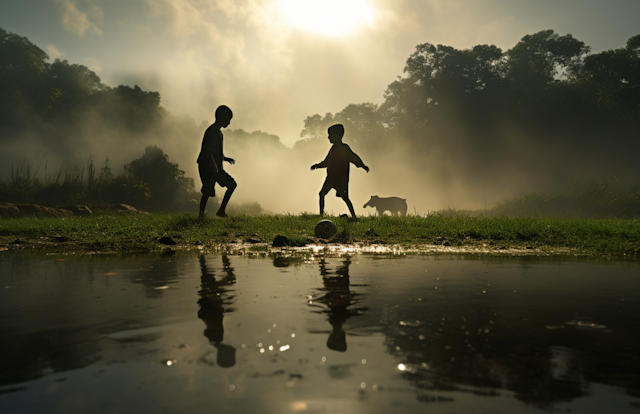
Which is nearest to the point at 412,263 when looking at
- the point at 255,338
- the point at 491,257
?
the point at 491,257

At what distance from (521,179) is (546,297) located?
38035 mm

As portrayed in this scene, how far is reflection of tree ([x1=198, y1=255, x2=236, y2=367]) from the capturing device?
232 cm

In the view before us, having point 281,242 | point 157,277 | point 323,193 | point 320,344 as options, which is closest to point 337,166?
point 323,193

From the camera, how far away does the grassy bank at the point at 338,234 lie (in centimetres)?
835

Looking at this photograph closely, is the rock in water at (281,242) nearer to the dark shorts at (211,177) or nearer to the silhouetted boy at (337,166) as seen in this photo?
the dark shorts at (211,177)

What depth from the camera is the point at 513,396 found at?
1.82 m

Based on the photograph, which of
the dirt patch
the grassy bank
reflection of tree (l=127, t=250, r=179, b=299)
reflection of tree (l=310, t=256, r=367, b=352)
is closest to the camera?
reflection of tree (l=310, t=256, r=367, b=352)

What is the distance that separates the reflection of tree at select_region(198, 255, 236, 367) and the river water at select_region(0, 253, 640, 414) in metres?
0.02

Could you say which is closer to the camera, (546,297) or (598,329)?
(598,329)

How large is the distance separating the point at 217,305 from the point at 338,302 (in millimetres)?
942

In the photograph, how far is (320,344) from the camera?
246 cm

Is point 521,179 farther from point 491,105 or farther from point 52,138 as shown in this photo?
point 52,138

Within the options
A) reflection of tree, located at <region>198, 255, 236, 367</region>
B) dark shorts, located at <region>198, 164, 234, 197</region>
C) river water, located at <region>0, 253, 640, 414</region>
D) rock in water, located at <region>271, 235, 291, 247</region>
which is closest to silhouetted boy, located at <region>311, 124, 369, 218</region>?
dark shorts, located at <region>198, 164, 234, 197</region>

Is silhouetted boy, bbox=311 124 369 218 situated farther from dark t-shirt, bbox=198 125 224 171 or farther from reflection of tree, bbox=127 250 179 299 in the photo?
reflection of tree, bbox=127 250 179 299
